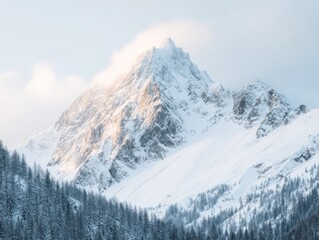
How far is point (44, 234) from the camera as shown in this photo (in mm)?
196500

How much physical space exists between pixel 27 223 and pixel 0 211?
7.88 metres

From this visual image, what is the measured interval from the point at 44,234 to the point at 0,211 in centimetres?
1336

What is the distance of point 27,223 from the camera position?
198 meters

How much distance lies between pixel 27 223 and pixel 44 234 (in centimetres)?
561

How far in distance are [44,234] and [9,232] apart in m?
12.4

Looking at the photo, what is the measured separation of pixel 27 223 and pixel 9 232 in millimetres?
11211

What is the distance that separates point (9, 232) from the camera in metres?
187

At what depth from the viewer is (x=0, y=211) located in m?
197

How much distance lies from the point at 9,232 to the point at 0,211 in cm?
1202
